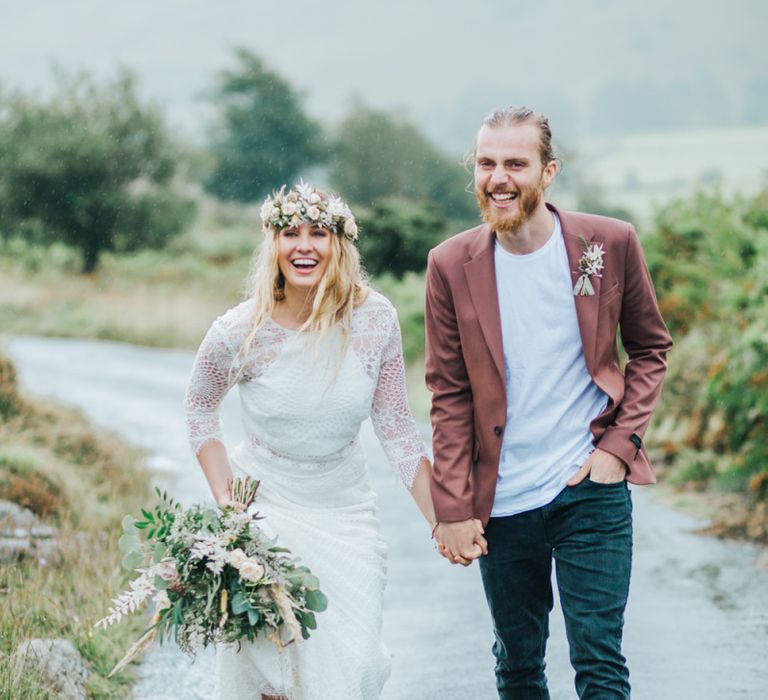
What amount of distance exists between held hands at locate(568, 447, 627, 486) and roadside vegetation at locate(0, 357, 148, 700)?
2416 mm

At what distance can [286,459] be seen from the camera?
14.7ft

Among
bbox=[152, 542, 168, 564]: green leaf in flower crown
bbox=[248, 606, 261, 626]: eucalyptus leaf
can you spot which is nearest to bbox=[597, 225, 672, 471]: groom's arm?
bbox=[248, 606, 261, 626]: eucalyptus leaf

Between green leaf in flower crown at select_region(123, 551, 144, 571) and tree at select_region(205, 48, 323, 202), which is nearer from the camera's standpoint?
green leaf in flower crown at select_region(123, 551, 144, 571)

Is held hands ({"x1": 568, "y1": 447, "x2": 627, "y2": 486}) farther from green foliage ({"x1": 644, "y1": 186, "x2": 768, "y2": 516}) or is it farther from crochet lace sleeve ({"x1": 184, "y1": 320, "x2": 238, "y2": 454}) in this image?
green foliage ({"x1": 644, "y1": 186, "x2": 768, "y2": 516})

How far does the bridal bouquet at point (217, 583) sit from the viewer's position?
395 centimetres

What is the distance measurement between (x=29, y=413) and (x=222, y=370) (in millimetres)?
8163

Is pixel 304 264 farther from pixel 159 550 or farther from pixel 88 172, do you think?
pixel 88 172

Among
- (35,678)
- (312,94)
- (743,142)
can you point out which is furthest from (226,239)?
(743,142)

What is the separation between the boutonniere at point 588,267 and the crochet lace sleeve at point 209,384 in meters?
1.30

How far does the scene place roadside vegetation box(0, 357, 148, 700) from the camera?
575 cm

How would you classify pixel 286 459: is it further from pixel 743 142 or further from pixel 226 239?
Answer: pixel 743 142

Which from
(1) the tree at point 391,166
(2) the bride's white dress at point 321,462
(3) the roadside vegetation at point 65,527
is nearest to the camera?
(2) the bride's white dress at point 321,462

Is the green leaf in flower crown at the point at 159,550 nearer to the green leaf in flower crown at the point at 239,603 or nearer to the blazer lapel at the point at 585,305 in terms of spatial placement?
the green leaf in flower crown at the point at 239,603

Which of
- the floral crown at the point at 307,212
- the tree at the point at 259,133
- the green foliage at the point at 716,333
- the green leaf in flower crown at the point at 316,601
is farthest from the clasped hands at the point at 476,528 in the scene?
the tree at the point at 259,133
